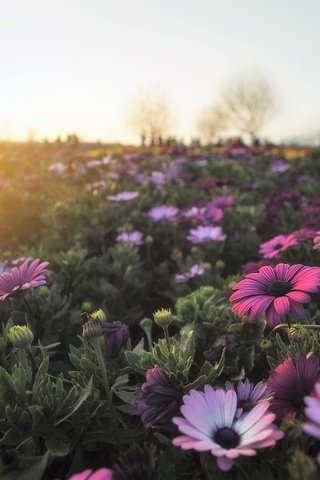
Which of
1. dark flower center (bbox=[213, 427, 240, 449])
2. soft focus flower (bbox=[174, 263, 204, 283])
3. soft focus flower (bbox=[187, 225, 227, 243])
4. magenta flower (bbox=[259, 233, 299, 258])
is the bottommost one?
soft focus flower (bbox=[174, 263, 204, 283])

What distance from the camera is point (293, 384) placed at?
40.0 inches

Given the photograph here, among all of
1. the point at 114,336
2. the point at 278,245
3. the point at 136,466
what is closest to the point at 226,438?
the point at 136,466

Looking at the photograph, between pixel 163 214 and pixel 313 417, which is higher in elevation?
pixel 313 417

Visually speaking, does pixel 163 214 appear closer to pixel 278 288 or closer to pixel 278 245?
pixel 278 245

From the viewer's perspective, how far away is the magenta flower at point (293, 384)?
1001 mm

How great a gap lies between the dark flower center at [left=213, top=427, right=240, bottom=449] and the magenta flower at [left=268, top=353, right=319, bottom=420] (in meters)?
0.15

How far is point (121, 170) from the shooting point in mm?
5574

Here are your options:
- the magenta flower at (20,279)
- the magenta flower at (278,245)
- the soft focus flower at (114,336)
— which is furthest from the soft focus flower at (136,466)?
the magenta flower at (278,245)

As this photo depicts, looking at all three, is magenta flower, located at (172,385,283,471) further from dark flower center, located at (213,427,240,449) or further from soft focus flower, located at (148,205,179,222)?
soft focus flower, located at (148,205,179,222)

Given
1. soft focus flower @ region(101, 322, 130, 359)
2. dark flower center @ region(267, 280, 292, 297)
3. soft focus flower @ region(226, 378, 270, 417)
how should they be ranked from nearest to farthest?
soft focus flower @ region(226, 378, 270, 417)
dark flower center @ region(267, 280, 292, 297)
soft focus flower @ region(101, 322, 130, 359)

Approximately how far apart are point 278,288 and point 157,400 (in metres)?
0.36

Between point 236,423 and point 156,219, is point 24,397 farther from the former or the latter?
point 156,219

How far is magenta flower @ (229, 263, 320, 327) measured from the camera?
1078 millimetres

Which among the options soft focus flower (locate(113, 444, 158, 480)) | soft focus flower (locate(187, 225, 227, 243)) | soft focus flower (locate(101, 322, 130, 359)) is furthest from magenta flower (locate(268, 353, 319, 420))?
soft focus flower (locate(187, 225, 227, 243))
